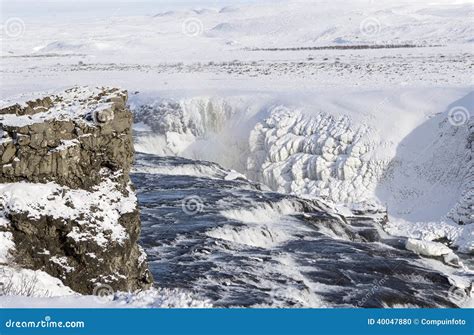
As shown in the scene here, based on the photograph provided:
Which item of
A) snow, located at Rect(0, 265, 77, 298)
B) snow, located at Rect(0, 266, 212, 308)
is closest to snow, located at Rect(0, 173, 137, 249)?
snow, located at Rect(0, 265, 77, 298)

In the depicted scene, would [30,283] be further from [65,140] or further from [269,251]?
[269,251]

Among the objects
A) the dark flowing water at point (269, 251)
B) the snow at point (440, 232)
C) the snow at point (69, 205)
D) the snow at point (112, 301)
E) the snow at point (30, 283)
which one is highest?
the snow at point (69, 205)

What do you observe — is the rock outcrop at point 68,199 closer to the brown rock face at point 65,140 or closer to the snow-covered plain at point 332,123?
the brown rock face at point 65,140

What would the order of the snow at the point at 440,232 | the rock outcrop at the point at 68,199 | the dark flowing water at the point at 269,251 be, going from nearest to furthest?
1. the rock outcrop at the point at 68,199
2. the dark flowing water at the point at 269,251
3. the snow at the point at 440,232

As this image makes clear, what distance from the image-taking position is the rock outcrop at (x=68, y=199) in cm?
1452

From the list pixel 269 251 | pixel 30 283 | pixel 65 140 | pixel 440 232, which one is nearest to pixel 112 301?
pixel 30 283

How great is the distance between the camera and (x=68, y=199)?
48.8 feet

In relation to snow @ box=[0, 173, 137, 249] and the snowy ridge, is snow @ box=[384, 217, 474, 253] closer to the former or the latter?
the snowy ridge

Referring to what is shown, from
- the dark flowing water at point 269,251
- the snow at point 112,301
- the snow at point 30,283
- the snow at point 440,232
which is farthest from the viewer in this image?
the snow at point 440,232

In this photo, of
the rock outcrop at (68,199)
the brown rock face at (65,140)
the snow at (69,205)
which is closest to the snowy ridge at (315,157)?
the brown rock face at (65,140)

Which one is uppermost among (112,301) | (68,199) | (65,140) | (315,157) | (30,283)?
(65,140)

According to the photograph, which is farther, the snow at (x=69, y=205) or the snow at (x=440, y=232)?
the snow at (x=440, y=232)

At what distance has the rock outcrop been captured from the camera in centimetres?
1452

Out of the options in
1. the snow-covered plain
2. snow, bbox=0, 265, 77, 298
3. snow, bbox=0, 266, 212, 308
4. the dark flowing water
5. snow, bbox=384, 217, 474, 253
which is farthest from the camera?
the snow-covered plain
